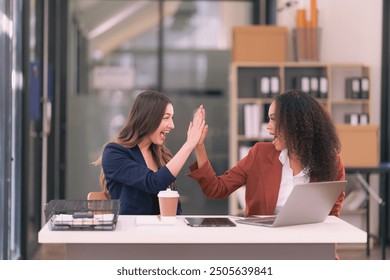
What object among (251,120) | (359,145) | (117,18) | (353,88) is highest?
(117,18)

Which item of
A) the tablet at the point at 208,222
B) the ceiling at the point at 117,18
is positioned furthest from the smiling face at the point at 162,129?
the ceiling at the point at 117,18

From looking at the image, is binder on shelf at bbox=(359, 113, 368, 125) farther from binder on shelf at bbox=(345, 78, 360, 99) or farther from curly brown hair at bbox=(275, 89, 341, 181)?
curly brown hair at bbox=(275, 89, 341, 181)

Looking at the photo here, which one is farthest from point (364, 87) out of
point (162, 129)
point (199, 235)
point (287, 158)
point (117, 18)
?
point (199, 235)

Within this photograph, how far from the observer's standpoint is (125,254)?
2.53 m

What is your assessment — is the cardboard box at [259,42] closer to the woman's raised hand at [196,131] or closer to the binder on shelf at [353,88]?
the binder on shelf at [353,88]

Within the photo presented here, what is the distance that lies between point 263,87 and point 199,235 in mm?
4137

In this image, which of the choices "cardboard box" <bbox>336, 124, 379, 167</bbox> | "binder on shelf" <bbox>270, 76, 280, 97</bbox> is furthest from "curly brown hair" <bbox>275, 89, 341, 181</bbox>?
"binder on shelf" <bbox>270, 76, 280, 97</bbox>

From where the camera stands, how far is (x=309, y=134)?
307 centimetres

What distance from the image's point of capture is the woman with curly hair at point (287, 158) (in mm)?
3066

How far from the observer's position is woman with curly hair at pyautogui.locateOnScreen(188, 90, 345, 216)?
121 inches

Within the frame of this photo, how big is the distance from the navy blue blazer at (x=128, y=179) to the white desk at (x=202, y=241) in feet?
1.48

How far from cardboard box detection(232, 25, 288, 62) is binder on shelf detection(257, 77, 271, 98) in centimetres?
18

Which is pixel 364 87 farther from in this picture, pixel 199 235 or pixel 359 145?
pixel 199 235
